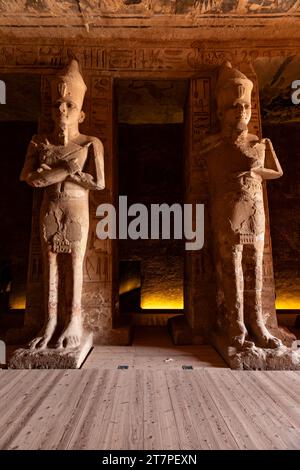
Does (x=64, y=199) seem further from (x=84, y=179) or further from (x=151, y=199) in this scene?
(x=151, y=199)

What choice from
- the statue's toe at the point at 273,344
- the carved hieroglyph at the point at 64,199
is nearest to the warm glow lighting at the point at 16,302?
the carved hieroglyph at the point at 64,199

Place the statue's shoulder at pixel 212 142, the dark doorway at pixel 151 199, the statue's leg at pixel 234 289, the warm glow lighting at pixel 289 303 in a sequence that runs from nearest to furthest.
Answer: the statue's leg at pixel 234 289
the statue's shoulder at pixel 212 142
the warm glow lighting at pixel 289 303
the dark doorway at pixel 151 199

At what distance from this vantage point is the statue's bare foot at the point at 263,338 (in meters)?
3.24

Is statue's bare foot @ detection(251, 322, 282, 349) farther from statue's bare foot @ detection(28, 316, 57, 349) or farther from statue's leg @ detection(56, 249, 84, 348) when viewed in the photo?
statue's bare foot @ detection(28, 316, 57, 349)

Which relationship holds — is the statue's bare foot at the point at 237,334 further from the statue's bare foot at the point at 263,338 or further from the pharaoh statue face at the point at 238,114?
the pharaoh statue face at the point at 238,114

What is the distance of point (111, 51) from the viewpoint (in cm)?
Answer: 438

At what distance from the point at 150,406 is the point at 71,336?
50.3 inches

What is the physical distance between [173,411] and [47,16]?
179 inches

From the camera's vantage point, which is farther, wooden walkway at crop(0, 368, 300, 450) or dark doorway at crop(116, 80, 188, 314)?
dark doorway at crop(116, 80, 188, 314)

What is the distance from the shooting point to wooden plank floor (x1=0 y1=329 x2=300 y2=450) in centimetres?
195

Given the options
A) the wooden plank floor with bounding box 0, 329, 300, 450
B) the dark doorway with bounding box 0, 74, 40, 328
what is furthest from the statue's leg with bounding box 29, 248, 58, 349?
the dark doorway with bounding box 0, 74, 40, 328

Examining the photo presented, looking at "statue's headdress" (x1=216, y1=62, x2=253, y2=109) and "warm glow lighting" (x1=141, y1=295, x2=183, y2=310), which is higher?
"statue's headdress" (x1=216, y1=62, x2=253, y2=109)

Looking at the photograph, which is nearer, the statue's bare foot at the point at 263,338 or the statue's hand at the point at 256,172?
the statue's bare foot at the point at 263,338

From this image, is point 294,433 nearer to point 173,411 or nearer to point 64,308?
point 173,411
